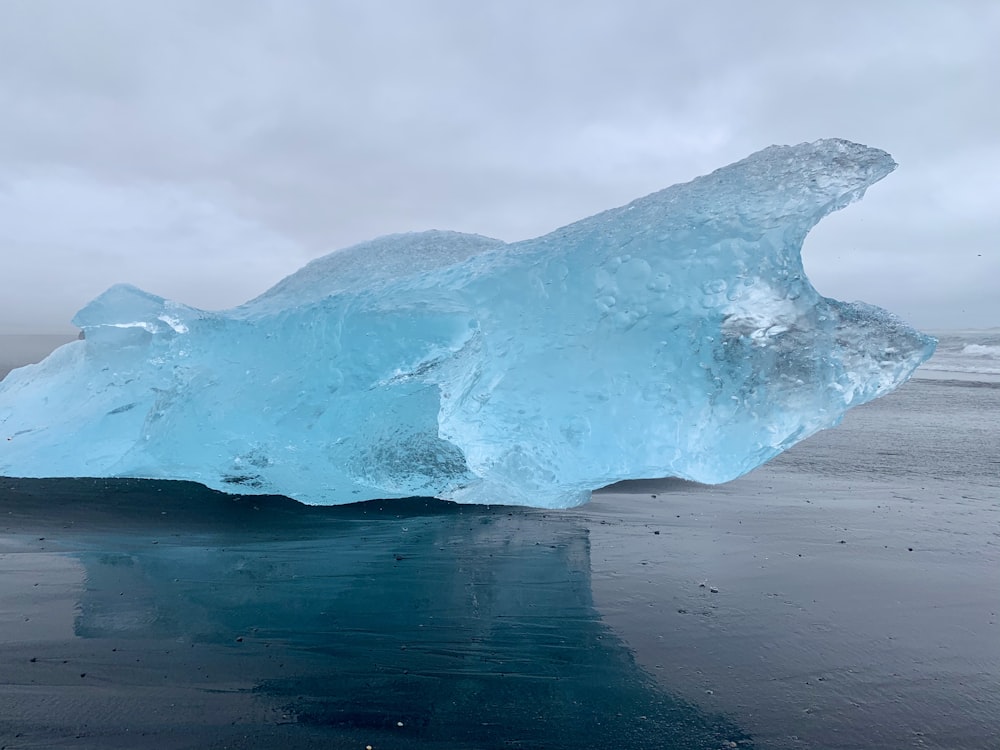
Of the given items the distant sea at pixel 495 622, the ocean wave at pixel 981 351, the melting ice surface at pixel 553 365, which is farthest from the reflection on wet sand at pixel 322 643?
the ocean wave at pixel 981 351

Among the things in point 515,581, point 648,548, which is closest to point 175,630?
point 515,581

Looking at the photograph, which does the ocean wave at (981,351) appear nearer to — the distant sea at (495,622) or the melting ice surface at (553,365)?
the distant sea at (495,622)

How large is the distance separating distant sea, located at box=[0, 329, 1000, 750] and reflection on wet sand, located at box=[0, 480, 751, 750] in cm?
1

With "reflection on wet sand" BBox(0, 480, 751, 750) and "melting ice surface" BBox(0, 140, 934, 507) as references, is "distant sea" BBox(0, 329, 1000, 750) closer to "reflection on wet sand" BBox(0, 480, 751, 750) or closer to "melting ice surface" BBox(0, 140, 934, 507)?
"reflection on wet sand" BBox(0, 480, 751, 750)

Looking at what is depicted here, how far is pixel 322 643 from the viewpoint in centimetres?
313

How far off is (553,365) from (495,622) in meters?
2.24

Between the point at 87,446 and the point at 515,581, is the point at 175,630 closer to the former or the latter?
the point at 515,581

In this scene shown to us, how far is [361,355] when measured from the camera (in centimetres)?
536

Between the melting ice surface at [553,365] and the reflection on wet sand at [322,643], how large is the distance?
0.57 metres

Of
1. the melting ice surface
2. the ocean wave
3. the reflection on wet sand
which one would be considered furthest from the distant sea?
the ocean wave

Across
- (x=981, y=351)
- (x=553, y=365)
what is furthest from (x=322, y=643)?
(x=981, y=351)

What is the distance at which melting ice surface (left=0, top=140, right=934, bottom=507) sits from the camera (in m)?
5.01

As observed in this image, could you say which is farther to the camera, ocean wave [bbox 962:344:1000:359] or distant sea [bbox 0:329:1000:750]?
ocean wave [bbox 962:344:1000:359]

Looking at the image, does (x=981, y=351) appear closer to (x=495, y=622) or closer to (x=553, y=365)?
(x=553, y=365)
